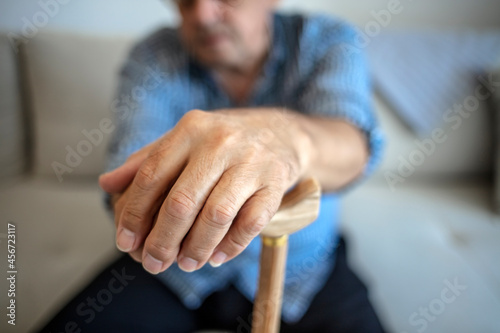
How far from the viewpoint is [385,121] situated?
2.97ft

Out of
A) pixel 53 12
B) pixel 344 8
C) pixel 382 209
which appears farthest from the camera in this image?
pixel 344 8

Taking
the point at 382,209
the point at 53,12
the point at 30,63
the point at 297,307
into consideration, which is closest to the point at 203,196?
the point at 297,307

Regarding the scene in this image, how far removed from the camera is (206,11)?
500mm

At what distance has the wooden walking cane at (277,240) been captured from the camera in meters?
0.30

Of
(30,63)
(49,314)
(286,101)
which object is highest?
(286,101)

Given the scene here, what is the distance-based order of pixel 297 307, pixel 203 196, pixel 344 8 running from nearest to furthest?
pixel 203 196, pixel 297 307, pixel 344 8

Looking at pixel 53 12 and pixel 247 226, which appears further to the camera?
pixel 53 12

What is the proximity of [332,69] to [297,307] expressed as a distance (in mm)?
342

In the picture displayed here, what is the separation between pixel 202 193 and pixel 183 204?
0.05 ft

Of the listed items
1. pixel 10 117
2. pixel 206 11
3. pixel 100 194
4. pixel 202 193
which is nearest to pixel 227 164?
pixel 202 193

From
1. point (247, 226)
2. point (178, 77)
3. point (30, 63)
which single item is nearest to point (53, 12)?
point (30, 63)

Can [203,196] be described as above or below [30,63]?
above

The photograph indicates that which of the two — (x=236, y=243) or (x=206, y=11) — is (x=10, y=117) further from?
(x=236, y=243)

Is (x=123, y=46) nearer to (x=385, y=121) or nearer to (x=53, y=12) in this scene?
(x=53, y=12)
